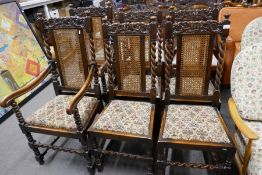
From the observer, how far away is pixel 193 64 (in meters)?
1.60

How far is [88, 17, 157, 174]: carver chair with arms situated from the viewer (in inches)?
58.4

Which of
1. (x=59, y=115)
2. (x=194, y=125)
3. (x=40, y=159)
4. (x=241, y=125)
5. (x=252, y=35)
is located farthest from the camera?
(x=252, y=35)

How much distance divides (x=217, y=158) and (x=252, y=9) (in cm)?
234

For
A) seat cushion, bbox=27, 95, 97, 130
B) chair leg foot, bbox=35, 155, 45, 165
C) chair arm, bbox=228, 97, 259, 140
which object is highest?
chair arm, bbox=228, 97, 259, 140

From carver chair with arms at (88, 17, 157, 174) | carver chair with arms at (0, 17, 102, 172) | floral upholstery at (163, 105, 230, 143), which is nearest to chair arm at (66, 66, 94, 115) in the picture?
carver chair with arms at (0, 17, 102, 172)

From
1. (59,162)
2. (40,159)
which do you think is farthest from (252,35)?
(40,159)

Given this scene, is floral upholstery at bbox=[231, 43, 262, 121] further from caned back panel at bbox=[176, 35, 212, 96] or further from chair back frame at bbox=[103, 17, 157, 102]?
chair back frame at bbox=[103, 17, 157, 102]

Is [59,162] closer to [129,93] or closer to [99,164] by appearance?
[99,164]

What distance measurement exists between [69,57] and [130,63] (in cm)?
55

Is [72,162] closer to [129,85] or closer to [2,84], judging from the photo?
[129,85]

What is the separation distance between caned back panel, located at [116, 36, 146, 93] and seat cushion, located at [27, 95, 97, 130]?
311 millimetres

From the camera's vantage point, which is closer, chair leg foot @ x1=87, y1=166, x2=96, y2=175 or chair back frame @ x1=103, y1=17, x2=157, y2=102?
chair back frame @ x1=103, y1=17, x2=157, y2=102

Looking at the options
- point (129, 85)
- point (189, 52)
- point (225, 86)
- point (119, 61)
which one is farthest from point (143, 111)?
point (225, 86)

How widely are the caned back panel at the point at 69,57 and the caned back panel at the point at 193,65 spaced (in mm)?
828
